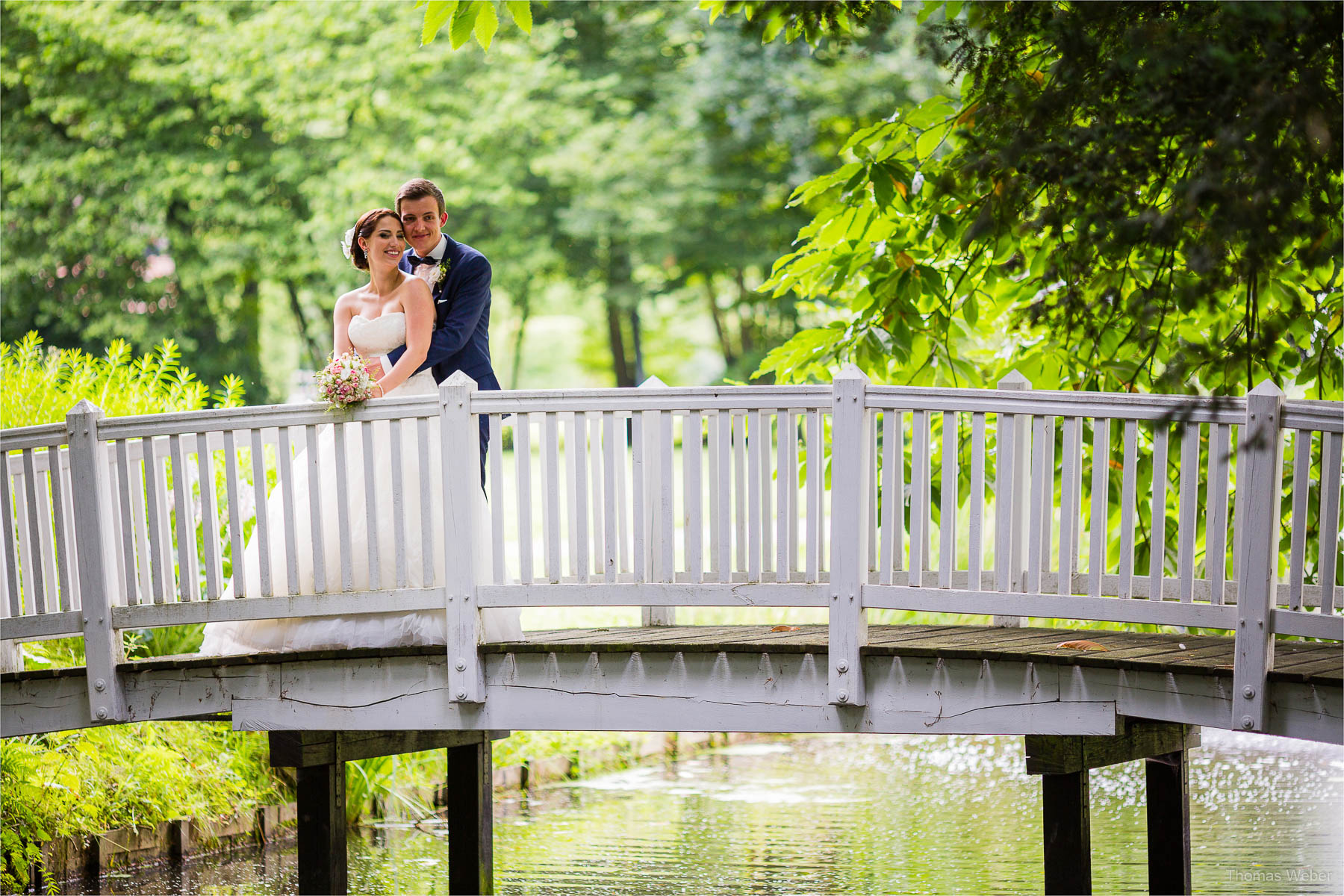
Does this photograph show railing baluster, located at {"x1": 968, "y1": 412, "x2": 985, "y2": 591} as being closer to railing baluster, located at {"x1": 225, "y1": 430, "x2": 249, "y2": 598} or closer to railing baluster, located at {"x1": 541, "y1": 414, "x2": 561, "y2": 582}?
railing baluster, located at {"x1": 541, "y1": 414, "x2": 561, "y2": 582}

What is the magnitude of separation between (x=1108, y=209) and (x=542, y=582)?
2623mm

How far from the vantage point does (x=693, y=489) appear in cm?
553

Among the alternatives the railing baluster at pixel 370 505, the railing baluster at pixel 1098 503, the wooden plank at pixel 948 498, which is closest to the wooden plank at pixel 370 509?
the railing baluster at pixel 370 505

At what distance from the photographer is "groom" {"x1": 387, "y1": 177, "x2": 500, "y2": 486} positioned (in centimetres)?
646

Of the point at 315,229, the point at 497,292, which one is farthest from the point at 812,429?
the point at 497,292

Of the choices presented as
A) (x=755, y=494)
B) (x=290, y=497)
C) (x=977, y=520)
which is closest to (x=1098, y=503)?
(x=977, y=520)

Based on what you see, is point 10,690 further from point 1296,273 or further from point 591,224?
point 591,224

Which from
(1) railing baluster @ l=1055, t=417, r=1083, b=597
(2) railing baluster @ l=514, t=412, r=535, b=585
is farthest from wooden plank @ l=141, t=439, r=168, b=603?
(1) railing baluster @ l=1055, t=417, r=1083, b=597

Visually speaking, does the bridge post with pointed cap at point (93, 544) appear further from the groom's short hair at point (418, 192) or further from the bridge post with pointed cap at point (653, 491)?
the bridge post with pointed cap at point (653, 491)

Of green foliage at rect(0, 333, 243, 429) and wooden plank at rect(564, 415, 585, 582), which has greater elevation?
green foliage at rect(0, 333, 243, 429)

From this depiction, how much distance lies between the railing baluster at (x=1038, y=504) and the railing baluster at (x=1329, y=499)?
93 cm

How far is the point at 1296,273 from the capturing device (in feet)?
22.7

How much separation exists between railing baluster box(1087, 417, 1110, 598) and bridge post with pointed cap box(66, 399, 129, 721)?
3.84m

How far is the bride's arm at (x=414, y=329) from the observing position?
6309 mm
